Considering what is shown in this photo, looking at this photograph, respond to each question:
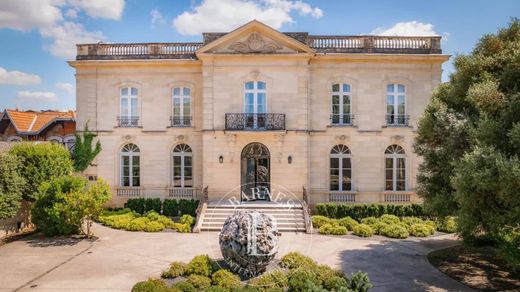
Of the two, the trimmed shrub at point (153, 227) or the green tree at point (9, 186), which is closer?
the green tree at point (9, 186)

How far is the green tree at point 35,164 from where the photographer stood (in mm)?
16234

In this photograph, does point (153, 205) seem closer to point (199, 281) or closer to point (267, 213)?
point (267, 213)

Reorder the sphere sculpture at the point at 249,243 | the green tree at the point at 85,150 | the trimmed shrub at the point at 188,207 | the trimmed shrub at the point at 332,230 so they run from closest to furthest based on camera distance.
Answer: the sphere sculpture at the point at 249,243
the trimmed shrub at the point at 332,230
the trimmed shrub at the point at 188,207
the green tree at the point at 85,150

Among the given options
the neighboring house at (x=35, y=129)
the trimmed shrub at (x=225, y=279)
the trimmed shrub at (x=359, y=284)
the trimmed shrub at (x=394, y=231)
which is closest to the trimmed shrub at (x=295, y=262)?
the trimmed shrub at (x=225, y=279)

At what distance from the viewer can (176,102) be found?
2166cm

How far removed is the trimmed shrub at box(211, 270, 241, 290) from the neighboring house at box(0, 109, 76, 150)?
20.8 meters

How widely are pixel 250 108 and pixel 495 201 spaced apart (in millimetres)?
13287

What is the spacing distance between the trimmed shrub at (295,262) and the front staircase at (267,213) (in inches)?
204

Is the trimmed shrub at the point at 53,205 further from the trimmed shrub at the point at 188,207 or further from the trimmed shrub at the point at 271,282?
the trimmed shrub at the point at 271,282

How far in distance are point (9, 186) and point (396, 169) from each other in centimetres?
1950

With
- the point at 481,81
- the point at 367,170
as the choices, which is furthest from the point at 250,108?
the point at 481,81

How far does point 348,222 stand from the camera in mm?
18047

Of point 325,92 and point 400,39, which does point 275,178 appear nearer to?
point 325,92

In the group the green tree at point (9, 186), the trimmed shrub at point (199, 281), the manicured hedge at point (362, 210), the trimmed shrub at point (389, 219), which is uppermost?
the green tree at point (9, 186)
